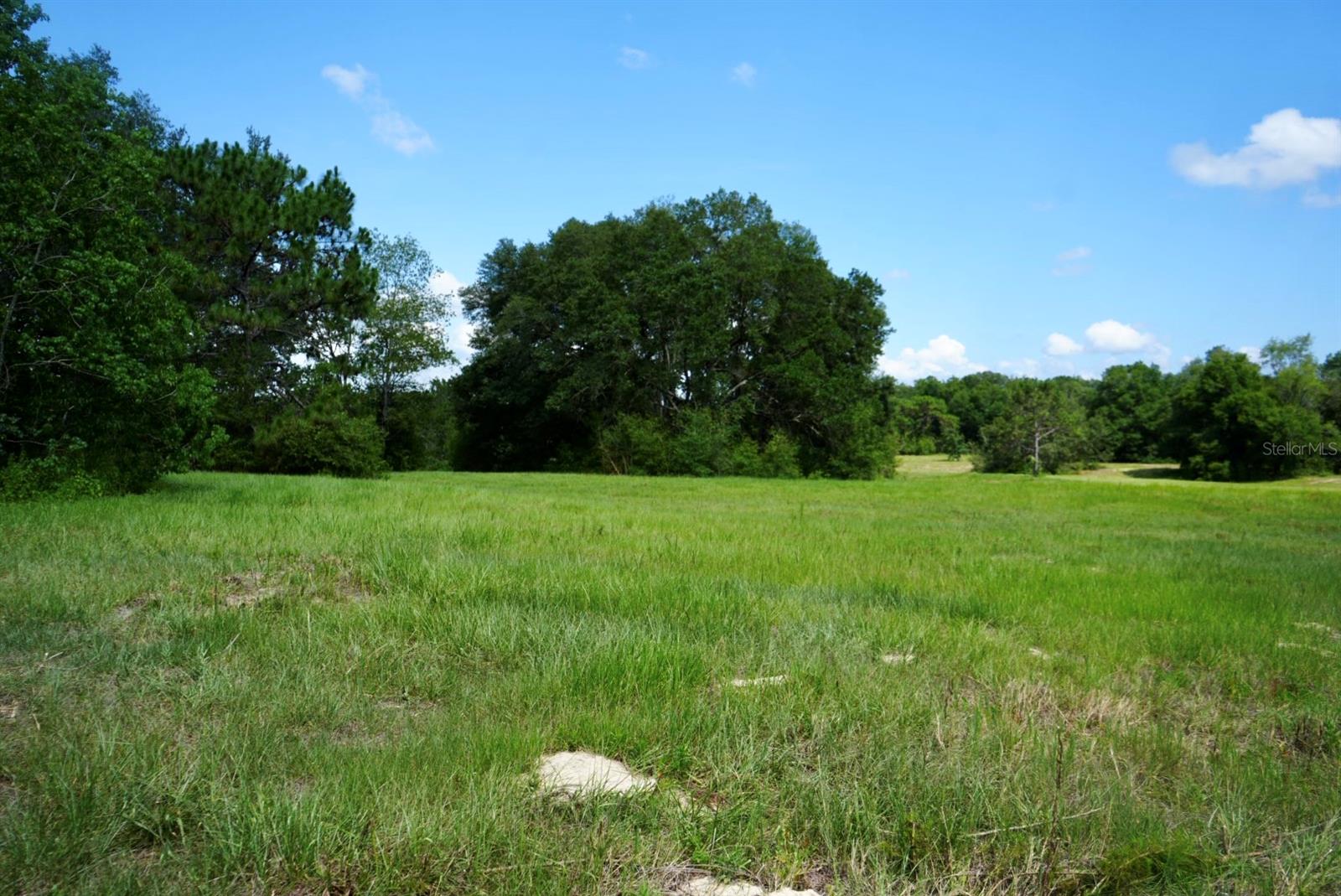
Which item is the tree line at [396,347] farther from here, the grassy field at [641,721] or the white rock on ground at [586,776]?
the white rock on ground at [586,776]

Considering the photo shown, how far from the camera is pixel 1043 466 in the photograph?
6506cm

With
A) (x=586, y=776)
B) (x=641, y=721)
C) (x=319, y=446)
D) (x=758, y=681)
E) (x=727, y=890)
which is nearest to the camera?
(x=727, y=890)

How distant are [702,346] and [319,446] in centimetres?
1950

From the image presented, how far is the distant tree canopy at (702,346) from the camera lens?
38781 mm

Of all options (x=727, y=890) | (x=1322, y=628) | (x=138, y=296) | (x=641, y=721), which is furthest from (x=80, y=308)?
(x=1322, y=628)

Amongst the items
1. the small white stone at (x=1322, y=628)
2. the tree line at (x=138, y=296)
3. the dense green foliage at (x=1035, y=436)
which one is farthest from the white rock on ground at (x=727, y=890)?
the dense green foliage at (x=1035, y=436)

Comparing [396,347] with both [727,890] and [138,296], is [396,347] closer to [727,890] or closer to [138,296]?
[138,296]

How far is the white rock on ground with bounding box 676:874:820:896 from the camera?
7.84 feet

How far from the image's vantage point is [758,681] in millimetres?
4145

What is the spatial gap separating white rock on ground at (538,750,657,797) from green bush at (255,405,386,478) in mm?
25087

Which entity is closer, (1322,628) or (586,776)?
(586,776)

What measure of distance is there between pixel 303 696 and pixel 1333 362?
5305 inches

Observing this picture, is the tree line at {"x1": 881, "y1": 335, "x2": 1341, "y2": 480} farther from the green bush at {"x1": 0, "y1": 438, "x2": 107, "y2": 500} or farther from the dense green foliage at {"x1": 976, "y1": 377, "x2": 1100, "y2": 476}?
the green bush at {"x1": 0, "y1": 438, "x2": 107, "y2": 500}

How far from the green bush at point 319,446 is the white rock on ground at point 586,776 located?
2509 centimetres
